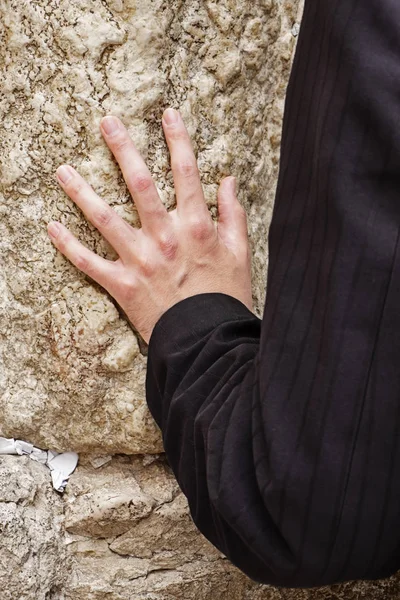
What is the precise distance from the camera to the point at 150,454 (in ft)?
3.65

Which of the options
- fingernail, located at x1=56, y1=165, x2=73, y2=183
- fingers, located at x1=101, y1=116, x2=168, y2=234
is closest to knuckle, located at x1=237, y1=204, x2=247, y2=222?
fingers, located at x1=101, y1=116, x2=168, y2=234

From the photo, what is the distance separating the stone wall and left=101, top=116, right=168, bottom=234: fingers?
17 mm

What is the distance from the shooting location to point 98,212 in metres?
0.97

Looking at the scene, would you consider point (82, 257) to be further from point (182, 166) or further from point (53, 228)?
point (182, 166)

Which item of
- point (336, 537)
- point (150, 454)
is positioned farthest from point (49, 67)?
point (336, 537)

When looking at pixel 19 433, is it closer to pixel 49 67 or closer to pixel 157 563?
pixel 157 563

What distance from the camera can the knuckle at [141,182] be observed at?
971 mm

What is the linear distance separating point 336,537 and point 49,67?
0.64 meters

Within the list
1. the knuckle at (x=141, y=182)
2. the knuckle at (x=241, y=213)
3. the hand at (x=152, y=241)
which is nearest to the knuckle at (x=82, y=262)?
the hand at (x=152, y=241)

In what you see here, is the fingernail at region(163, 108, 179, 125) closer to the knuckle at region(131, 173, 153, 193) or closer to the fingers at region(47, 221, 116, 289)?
the knuckle at region(131, 173, 153, 193)

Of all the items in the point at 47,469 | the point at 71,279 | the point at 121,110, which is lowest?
the point at 47,469

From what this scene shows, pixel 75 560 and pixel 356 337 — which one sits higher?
pixel 356 337

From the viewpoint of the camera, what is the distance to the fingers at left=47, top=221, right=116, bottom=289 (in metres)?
0.98

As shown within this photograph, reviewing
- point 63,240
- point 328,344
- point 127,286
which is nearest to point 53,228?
point 63,240
